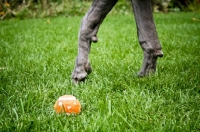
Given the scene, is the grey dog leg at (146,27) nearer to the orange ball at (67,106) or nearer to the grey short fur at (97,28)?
the grey short fur at (97,28)

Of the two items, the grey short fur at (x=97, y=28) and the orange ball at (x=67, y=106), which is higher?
the grey short fur at (x=97, y=28)

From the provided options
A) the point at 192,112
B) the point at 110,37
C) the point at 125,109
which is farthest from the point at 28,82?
the point at 110,37

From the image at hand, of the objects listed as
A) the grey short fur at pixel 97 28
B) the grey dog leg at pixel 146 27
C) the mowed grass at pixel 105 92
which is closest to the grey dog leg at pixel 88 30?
the grey short fur at pixel 97 28

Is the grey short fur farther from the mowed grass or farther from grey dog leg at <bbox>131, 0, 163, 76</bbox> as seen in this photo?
the mowed grass

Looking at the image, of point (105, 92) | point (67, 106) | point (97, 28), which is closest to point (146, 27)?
point (97, 28)

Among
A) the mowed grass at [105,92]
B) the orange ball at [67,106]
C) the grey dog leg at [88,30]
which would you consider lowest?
the mowed grass at [105,92]

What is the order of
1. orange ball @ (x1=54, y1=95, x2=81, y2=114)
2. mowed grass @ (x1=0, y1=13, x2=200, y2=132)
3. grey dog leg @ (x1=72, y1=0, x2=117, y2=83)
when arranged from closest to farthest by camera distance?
1. mowed grass @ (x1=0, y1=13, x2=200, y2=132)
2. orange ball @ (x1=54, y1=95, x2=81, y2=114)
3. grey dog leg @ (x1=72, y1=0, x2=117, y2=83)

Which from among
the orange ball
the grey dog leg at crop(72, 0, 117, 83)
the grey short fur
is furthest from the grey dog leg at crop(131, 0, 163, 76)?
the orange ball

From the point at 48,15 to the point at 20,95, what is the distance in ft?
36.9

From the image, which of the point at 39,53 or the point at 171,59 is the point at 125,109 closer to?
the point at 171,59

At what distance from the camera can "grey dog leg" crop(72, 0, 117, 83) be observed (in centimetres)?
255

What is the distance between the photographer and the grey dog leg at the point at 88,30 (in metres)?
2.55

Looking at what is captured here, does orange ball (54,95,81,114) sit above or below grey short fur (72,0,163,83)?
below

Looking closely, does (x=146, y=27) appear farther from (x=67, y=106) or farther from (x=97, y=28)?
(x=67, y=106)
